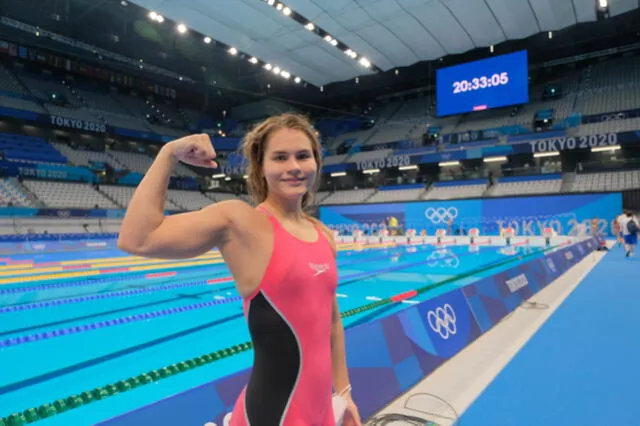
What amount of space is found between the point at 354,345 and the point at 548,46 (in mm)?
25814

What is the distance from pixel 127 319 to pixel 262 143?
451 cm

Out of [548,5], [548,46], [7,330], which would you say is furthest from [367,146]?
[7,330]

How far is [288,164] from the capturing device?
1.24 m

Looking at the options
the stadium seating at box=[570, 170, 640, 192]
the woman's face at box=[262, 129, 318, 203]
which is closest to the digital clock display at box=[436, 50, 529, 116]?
the stadium seating at box=[570, 170, 640, 192]

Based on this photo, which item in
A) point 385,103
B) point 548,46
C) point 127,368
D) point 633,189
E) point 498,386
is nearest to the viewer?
point 498,386

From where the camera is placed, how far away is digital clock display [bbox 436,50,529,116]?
22.0 meters

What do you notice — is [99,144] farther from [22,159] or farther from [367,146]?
[367,146]

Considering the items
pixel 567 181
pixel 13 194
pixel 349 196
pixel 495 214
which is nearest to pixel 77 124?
pixel 13 194

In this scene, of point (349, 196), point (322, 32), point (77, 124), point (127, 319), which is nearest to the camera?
point (127, 319)

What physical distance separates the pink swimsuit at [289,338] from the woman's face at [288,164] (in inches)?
4.2

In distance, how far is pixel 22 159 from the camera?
2366 centimetres

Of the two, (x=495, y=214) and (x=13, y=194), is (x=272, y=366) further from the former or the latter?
(x=13, y=194)

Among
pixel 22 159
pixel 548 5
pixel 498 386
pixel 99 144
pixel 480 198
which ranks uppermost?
pixel 548 5

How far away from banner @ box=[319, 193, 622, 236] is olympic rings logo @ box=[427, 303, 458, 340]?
544 inches
